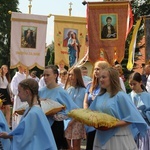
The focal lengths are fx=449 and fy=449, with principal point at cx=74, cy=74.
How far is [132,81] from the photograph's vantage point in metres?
7.02

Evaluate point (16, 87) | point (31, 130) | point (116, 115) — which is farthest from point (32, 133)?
point (16, 87)

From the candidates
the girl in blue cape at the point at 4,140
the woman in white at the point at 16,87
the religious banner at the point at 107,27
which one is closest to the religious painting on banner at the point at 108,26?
the religious banner at the point at 107,27

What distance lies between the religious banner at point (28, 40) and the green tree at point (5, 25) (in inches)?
956

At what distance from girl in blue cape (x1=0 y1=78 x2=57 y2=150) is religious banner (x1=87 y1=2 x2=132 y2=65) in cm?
607

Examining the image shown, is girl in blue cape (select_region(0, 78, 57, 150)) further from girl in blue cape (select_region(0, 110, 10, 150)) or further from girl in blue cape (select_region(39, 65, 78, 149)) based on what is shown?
girl in blue cape (select_region(39, 65, 78, 149))

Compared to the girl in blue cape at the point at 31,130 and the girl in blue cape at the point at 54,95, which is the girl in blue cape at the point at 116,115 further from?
the girl in blue cape at the point at 54,95

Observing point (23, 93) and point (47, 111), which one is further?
point (47, 111)

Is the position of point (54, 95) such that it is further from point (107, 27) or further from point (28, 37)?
point (28, 37)

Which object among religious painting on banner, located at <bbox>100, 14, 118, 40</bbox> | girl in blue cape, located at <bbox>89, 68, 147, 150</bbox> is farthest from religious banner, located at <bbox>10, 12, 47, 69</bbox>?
girl in blue cape, located at <bbox>89, 68, 147, 150</bbox>

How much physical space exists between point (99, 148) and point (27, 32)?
7.80 metres

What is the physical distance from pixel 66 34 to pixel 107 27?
93.7 inches

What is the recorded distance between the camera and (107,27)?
11.3 meters

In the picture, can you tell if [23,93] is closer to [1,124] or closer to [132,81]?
[1,124]

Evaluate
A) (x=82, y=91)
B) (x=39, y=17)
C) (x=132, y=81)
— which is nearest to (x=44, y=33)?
(x=39, y=17)
